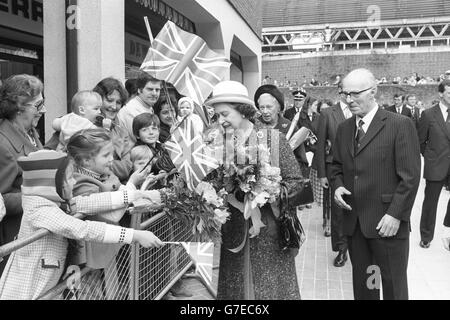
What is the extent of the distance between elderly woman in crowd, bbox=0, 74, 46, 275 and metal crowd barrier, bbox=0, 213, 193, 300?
61 cm

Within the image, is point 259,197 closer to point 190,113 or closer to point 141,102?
point 190,113

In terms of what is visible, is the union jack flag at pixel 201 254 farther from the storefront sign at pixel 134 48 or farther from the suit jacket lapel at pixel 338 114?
the storefront sign at pixel 134 48

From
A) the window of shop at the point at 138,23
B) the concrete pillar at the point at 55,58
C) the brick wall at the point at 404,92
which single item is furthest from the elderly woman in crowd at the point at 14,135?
the brick wall at the point at 404,92

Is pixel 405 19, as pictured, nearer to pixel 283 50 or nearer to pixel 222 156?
pixel 283 50

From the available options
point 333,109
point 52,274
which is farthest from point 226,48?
point 52,274

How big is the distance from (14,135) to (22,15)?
412 cm

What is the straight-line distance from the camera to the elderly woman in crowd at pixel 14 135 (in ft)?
9.64

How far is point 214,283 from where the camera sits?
4.31m

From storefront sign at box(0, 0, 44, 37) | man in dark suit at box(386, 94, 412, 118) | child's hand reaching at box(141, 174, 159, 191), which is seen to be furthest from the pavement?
man in dark suit at box(386, 94, 412, 118)

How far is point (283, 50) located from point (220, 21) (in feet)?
104

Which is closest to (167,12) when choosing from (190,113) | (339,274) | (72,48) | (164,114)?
(72,48)

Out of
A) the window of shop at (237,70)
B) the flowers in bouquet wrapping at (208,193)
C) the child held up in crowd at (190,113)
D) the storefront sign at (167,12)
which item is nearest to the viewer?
the flowers in bouquet wrapping at (208,193)

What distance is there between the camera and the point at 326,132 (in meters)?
6.03

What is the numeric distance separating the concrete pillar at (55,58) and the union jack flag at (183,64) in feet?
6.71
